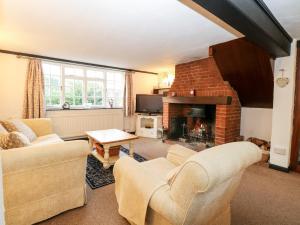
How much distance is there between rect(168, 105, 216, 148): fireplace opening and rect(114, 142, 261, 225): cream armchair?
2.79m

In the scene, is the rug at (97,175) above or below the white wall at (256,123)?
below

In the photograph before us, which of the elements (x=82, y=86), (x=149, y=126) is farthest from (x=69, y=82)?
(x=149, y=126)

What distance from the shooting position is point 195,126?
450 centimetres

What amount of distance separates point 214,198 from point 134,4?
6.33 feet

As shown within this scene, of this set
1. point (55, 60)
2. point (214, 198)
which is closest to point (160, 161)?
point (214, 198)

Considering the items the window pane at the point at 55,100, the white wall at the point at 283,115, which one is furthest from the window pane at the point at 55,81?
the white wall at the point at 283,115

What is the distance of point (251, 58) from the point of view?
3.04 meters

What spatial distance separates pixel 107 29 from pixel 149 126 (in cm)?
338

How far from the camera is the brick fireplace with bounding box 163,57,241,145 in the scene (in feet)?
11.8

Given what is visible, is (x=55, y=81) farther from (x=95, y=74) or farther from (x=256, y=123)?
(x=256, y=123)

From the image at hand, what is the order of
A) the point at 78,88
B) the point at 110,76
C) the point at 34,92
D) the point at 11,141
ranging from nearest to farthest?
the point at 11,141, the point at 34,92, the point at 78,88, the point at 110,76

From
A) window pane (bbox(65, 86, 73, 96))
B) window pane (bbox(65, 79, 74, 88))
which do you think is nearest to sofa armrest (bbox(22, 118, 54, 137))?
window pane (bbox(65, 86, 73, 96))

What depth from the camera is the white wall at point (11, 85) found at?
3.67 m

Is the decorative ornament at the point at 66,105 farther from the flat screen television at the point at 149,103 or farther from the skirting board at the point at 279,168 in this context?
Result: the skirting board at the point at 279,168
